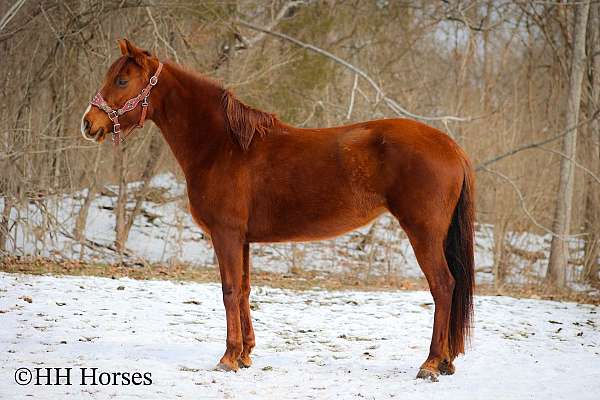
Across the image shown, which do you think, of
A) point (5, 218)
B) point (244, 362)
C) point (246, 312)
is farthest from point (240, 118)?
point (5, 218)

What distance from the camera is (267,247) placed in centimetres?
1305

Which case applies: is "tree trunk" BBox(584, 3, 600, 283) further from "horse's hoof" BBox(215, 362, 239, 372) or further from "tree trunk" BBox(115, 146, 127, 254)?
"horse's hoof" BBox(215, 362, 239, 372)

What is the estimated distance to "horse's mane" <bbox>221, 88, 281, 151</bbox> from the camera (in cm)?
483

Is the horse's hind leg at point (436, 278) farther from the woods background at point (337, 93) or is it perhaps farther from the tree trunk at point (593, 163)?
the tree trunk at point (593, 163)

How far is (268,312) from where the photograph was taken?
21.8ft

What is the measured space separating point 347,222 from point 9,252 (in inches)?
267

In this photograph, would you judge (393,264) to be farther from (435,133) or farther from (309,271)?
(435,133)

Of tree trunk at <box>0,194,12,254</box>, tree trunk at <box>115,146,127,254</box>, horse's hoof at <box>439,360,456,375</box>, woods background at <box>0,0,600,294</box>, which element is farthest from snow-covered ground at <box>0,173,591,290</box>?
horse's hoof at <box>439,360,456,375</box>

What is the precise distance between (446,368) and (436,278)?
25.8 inches

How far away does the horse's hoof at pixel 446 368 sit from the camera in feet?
15.4

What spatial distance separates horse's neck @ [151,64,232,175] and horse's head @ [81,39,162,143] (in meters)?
0.14

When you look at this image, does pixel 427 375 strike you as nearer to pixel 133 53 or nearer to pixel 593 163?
pixel 133 53

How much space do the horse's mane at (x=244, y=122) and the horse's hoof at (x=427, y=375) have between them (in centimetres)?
199

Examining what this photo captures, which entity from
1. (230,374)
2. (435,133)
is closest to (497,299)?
(435,133)
